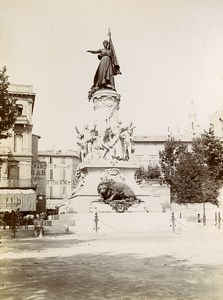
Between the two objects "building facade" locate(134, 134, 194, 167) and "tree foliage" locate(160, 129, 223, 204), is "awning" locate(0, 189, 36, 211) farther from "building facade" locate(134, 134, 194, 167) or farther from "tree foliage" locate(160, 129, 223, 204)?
"building facade" locate(134, 134, 194, 167)

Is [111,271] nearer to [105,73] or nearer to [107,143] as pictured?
[107,143]

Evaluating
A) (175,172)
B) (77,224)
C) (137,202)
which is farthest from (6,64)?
(175,172)

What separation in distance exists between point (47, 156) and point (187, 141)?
58.5 feet

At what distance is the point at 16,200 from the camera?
79.9 ft

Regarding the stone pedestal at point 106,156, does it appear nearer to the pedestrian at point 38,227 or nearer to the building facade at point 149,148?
the pedestrian at point 38,227

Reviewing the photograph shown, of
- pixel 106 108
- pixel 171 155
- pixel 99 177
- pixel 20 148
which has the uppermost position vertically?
pixel 106 108

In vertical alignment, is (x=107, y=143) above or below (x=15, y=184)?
above

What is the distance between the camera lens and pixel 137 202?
63.7ft

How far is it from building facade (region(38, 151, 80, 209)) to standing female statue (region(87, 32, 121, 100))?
26907 mm

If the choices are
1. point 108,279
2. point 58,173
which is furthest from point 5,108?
point 58,173

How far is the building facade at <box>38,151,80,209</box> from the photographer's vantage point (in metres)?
49.9

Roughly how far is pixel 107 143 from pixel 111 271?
14267mm

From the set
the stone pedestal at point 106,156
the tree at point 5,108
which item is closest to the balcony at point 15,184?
the stone pedestal at point 106,156

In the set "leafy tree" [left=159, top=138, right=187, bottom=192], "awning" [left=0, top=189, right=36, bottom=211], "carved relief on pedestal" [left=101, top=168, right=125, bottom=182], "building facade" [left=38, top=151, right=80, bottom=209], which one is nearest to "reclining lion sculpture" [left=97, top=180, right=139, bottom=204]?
"carved relief on pedestal" [left=101, top=168, right=125, bottom=182]
